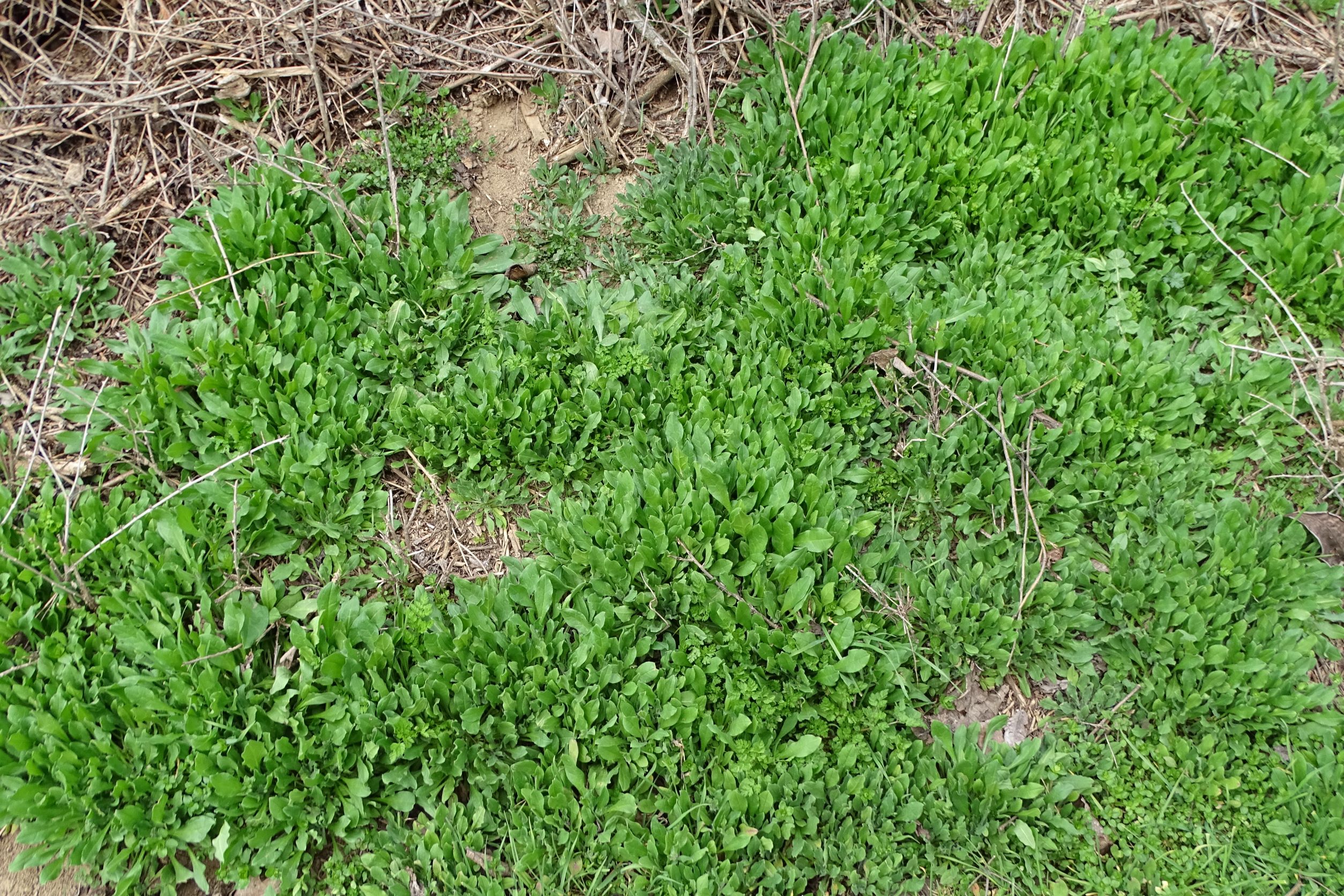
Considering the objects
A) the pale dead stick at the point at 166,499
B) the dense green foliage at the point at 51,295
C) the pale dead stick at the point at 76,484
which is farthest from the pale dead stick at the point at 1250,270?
the dense green foliage at the point at 51,295

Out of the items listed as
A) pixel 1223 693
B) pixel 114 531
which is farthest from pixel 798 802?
pixel 114 531

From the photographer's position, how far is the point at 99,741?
96.9 inches

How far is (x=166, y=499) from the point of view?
8.98 feet

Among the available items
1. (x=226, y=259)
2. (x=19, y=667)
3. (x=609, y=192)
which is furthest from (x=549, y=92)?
(x=19, y=667)

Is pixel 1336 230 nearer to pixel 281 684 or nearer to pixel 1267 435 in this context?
pixel 1267 435

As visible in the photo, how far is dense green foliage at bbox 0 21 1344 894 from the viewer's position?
2.50m

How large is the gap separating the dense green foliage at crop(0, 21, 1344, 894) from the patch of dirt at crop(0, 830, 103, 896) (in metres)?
0.13

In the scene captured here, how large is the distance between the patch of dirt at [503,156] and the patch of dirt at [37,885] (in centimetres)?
271

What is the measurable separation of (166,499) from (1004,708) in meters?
2.91

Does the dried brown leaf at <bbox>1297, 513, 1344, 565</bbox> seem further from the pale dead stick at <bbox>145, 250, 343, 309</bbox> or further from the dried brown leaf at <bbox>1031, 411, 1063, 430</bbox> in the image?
the pale dead stick at <bbox>145, 250, 343, 309</bbox>

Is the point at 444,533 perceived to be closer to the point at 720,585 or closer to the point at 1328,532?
the point at 720,585

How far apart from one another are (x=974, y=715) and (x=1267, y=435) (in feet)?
5.20

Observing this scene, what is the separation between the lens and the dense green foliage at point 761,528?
250cm

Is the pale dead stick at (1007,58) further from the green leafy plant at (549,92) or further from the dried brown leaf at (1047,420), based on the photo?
the green leafy plant at (549,92)
